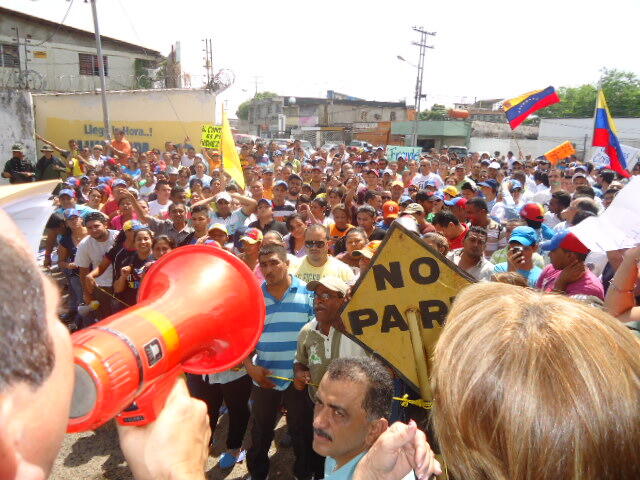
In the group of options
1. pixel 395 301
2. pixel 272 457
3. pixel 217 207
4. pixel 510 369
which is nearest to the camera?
pixel 510 369

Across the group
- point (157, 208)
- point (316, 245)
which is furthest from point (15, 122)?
point (316, 245)

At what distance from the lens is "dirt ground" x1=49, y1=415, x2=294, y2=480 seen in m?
3.78

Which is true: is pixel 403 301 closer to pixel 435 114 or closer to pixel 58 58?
pixel 58 58

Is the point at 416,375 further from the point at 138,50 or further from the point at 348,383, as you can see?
the point at 138,50

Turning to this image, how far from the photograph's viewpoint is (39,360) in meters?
0.56

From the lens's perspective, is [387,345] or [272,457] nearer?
[387,345]

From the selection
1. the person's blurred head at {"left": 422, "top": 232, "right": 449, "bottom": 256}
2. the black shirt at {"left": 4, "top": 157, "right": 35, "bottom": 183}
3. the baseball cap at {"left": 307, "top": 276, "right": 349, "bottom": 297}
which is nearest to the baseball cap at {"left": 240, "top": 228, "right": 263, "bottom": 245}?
the baseball cap at {"left": 307, "top": 276, "right": 349, "bottom": 297}

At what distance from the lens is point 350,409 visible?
2293 mm

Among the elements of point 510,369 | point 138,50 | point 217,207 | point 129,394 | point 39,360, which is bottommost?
point 217,207

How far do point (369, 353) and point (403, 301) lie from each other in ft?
1.83

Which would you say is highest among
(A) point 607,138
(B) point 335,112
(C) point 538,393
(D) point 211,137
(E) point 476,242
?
(B) point 335,112

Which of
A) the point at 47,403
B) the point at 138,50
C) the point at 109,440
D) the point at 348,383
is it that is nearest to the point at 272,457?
the point at 109,440

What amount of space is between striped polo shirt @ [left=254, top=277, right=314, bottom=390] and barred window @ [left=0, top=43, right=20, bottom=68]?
25.4 m

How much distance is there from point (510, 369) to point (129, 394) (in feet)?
2.32
